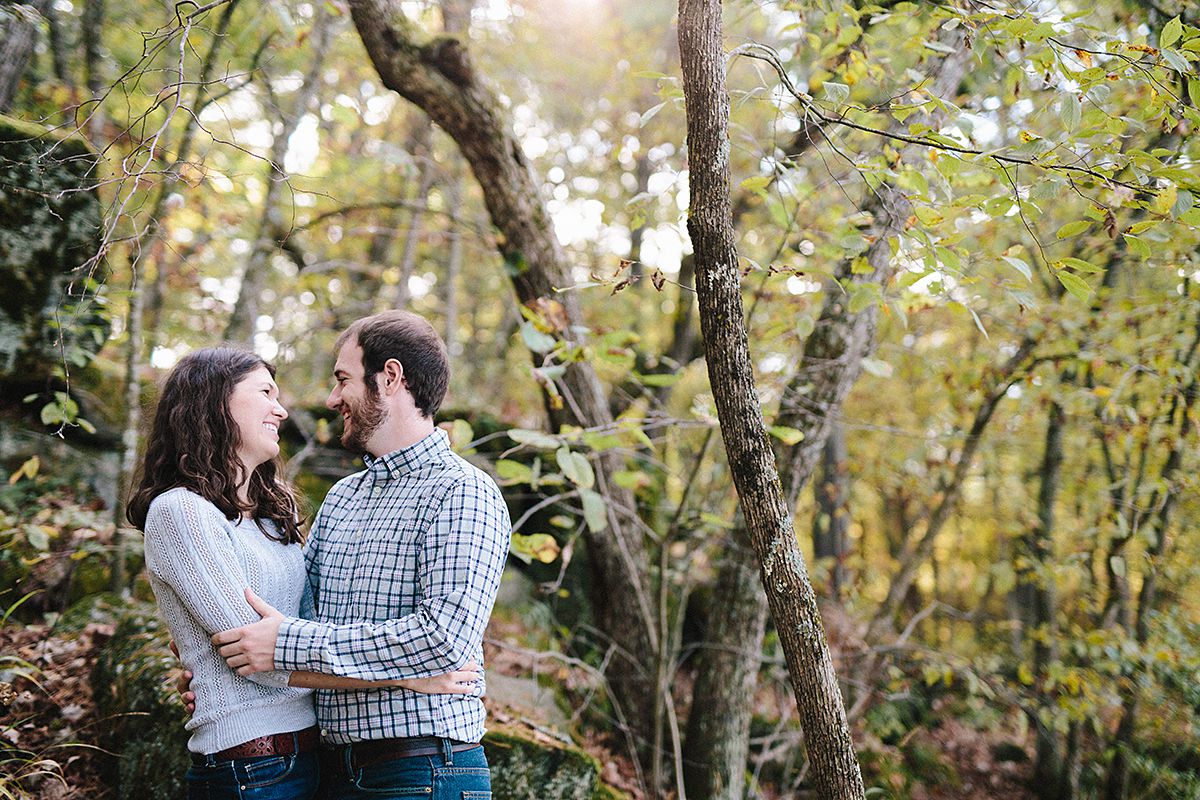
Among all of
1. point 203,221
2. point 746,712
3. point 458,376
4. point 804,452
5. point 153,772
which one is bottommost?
point 746,712

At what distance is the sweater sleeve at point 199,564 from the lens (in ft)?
6.30

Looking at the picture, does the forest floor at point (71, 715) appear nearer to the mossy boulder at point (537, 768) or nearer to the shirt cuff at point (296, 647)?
the mossy boulder at point (537, 768)

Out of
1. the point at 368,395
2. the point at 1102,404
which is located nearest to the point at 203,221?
the point at 368,395

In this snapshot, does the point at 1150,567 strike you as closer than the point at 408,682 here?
No

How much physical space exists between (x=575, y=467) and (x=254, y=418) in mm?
1346

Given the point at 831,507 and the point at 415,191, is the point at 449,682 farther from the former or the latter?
the point at 415,191

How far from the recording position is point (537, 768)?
3.37 m

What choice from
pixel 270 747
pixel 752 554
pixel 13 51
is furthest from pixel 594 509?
pixel 13 51

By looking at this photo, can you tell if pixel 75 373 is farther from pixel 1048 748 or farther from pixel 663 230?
pixel 1048 748

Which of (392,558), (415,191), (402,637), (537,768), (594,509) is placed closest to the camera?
(402,637)

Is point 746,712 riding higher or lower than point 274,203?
lower

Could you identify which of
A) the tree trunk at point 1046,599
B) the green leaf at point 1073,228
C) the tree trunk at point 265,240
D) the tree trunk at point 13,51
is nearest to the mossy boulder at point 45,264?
the tree trunk at point 13,51

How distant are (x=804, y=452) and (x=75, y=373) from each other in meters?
4.51

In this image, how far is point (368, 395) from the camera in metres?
2.20
